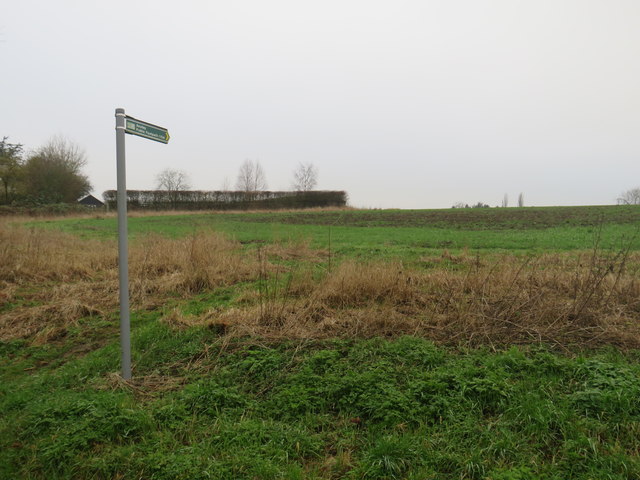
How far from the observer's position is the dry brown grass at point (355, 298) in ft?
15.9

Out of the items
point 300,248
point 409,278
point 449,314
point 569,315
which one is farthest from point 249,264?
point 569,315

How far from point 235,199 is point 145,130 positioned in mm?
50167

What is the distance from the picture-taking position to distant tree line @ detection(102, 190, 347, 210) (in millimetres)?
50438

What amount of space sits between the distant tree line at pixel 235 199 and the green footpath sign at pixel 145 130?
48372mm

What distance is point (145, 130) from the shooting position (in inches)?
150

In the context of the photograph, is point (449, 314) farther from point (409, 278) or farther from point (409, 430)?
point (409, 430)

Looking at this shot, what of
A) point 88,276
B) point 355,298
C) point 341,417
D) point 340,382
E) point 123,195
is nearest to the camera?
point 341,417

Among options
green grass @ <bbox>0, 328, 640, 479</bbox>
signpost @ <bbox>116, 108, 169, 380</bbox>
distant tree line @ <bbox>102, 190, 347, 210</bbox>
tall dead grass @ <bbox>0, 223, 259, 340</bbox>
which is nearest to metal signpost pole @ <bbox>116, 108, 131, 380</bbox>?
signpost @ <bbox>116, 108, 169, 380</bbox>

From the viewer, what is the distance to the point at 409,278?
680 cm

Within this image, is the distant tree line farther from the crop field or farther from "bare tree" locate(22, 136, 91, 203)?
the crop field

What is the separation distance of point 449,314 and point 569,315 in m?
1.54

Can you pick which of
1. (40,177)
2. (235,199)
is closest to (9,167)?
(40,177)

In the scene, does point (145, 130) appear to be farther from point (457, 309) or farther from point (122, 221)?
point (457, 309)

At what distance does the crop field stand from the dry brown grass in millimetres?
35
